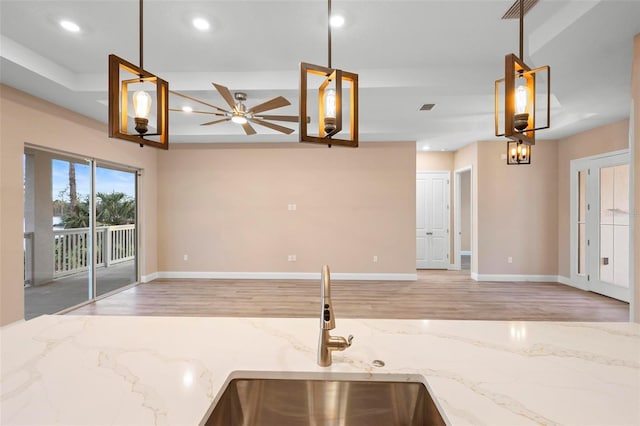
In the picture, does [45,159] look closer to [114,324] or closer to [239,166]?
[239,166]

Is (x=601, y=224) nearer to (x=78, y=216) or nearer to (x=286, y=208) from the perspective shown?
(x=286, y=208)

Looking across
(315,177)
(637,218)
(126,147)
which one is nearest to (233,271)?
(315,177)

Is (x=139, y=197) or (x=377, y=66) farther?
(x=139, y=197)

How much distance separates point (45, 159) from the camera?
3914 mm

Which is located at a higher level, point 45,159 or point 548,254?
point 45,159

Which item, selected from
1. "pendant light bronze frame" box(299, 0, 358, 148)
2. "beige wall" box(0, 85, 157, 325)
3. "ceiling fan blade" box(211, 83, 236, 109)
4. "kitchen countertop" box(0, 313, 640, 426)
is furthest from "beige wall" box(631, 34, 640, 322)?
"beige wall" box(0, 85, 157, 325)

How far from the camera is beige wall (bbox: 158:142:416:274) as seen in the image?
6.05 m

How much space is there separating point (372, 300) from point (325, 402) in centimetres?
386

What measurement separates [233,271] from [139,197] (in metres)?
2.21

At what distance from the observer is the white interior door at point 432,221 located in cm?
716

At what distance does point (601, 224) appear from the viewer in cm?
499

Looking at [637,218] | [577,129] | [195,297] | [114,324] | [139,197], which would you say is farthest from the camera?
[139,197]

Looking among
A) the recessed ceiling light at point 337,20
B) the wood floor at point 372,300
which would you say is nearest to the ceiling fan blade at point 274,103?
the recessed ceiling light at point 337,20

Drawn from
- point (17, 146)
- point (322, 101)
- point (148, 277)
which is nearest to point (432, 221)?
point (148, 277)
